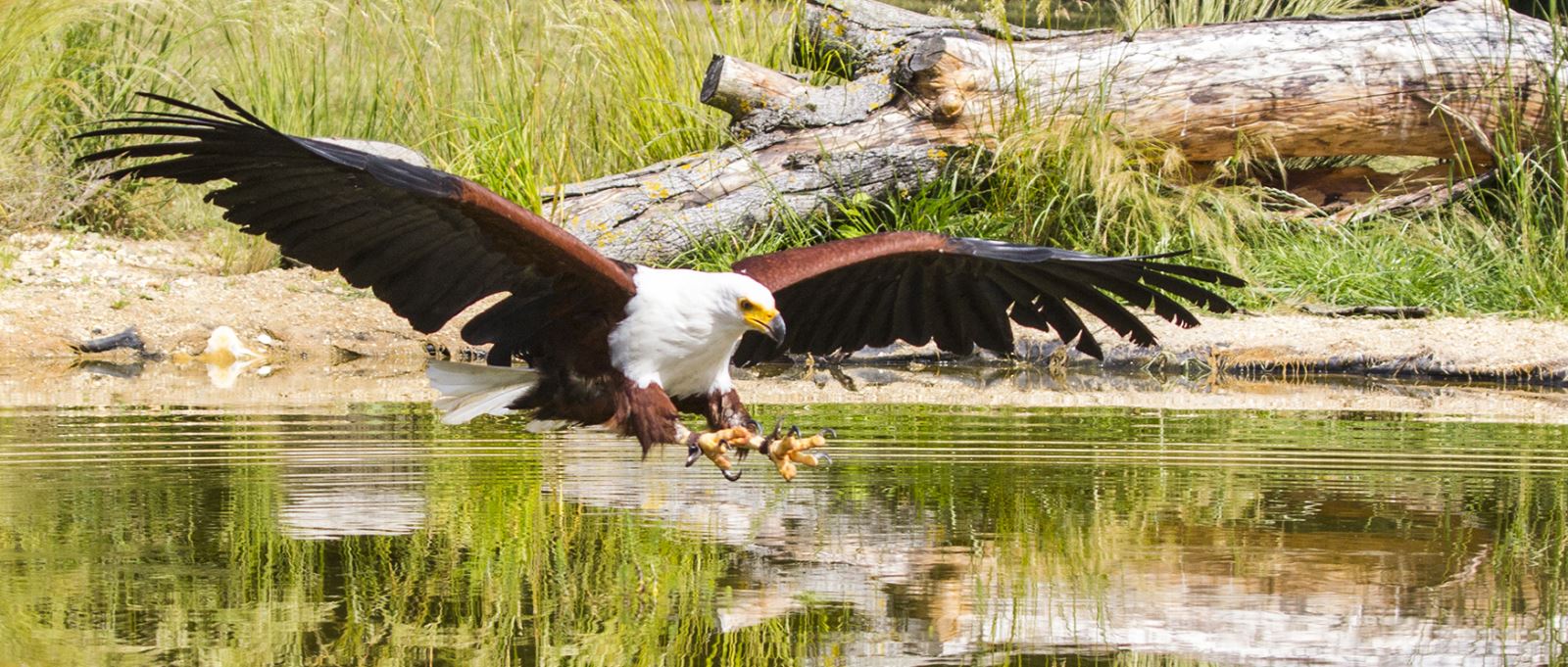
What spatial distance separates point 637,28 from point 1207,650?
24.9 ft

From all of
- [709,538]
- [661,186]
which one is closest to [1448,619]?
[709,538]

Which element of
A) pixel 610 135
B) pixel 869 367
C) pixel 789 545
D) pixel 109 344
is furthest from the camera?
pixel 610 135

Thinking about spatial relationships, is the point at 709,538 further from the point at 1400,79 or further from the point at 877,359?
the point at 1400,79

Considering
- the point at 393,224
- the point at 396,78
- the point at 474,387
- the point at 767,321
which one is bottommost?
the point at 474,387

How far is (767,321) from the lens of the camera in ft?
17.1

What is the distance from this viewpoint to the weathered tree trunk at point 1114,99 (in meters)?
9.85

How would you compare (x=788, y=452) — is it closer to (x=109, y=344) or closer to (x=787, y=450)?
(x=787, y=450)

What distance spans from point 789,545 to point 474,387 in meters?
1.56

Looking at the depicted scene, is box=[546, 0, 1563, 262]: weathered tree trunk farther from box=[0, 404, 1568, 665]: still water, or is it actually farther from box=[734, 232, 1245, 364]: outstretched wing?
box=[734, 232, 1245, 364]: outstretched wing

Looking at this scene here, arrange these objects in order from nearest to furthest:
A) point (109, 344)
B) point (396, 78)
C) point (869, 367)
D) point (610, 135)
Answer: point (109, 344)
point (869, 367)
point (610, 135)
point (396, 78)

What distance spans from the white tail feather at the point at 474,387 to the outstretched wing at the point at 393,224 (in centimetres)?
22

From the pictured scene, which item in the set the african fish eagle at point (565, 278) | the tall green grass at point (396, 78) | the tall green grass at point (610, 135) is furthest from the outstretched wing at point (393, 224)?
the tall green grass at point (396, 78)

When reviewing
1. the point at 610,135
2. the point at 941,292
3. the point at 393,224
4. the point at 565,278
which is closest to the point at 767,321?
the point at 565,278

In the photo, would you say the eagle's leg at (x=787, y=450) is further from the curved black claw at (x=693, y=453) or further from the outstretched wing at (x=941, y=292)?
the outstretched wing at (x=941, y=292)
